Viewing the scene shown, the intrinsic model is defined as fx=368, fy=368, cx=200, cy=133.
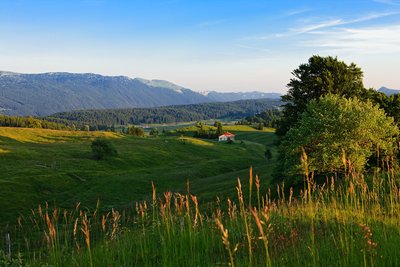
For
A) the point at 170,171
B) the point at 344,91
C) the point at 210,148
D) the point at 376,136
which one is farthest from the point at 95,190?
the point at 210,148

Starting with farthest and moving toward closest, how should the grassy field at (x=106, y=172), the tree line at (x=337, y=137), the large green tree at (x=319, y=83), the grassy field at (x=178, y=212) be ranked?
the grassy field at (x=106, y=172) → the large green tree at (x=319, y=83) → the tree line at (x=337, y=137) → the grassy field at (x=178, y=212)

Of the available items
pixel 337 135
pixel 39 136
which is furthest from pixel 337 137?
pixel 39 136

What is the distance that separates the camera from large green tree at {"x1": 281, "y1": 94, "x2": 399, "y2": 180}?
3600 cm

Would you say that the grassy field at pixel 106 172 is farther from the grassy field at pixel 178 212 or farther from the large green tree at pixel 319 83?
the large green tree at pixel 319 83

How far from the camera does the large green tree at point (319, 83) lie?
160ft

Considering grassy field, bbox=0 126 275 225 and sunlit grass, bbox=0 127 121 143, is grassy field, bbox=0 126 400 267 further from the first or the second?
sunlit grass, bbox=0 127 121 143

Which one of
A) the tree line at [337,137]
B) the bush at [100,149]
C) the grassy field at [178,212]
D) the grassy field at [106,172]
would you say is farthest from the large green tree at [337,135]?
the bush at [100,149]

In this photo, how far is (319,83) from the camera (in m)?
48.7

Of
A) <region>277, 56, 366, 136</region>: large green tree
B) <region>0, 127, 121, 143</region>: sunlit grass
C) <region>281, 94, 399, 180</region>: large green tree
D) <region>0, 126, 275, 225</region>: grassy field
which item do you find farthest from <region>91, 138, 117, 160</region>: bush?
<region>281, 94, 399, 180</region>: large green tree

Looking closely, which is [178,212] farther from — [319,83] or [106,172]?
[106,172]

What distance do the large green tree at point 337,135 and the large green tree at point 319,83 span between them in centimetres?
957

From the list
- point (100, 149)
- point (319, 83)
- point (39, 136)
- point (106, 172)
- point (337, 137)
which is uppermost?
point (319, 83)

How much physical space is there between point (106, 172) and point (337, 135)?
259 ft

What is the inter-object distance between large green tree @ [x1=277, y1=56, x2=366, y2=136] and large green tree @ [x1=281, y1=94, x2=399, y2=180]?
9.57m
